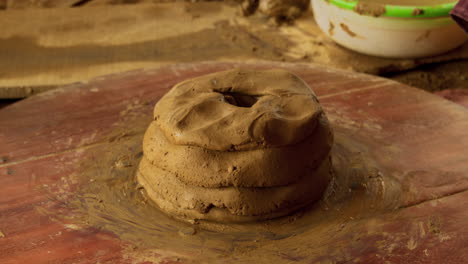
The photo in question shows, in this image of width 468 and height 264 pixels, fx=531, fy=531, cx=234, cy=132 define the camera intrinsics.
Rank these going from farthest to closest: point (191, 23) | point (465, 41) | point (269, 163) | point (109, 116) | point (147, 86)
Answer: point (191, 23) < point (465, 41) < point (147, 86) < point (109, 116) < point (269, 163)

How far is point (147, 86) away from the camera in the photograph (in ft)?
6.00

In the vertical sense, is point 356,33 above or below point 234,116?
below

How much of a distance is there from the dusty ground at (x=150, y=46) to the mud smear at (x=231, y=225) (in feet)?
4.12

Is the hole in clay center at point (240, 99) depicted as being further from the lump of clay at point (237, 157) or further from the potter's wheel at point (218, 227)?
the potter's wheel at point (218, 227)

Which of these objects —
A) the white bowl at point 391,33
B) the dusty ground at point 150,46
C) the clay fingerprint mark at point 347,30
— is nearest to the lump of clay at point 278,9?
the dusty ground at point 150,46

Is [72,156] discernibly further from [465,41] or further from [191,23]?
[465,41]

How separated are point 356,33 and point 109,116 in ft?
5.10

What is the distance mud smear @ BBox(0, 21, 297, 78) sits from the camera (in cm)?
267

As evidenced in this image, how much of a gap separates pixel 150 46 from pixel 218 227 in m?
1.81

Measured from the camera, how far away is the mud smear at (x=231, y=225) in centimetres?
116

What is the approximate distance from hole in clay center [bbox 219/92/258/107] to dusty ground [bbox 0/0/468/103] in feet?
4.04

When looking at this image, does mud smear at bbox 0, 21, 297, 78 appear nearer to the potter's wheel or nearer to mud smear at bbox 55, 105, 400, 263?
the potter's wheel

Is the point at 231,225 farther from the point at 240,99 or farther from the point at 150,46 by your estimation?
the point at 150,46

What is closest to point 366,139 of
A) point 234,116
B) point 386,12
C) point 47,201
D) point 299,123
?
point 299,123
